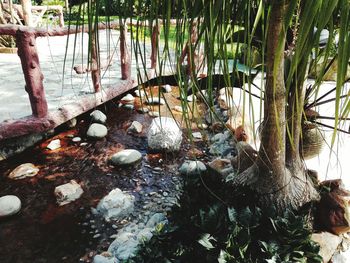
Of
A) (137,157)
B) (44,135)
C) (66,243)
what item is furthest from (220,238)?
(44,135)

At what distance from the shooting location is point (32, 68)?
2703 mm

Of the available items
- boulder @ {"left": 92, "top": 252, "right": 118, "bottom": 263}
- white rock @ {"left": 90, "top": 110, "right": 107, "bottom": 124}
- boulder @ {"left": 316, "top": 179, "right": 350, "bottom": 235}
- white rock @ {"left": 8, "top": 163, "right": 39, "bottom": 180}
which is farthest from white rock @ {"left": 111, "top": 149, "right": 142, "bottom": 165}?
boulder @ {"left": 316, "top": 179, "right": 350, "bottom": 235}

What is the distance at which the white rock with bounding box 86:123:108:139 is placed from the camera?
3580mm

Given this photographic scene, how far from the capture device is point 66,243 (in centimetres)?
224

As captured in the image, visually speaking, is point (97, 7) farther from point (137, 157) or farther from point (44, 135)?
point (44, 135)

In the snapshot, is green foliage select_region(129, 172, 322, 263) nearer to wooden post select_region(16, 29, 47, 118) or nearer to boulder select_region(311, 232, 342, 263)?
boulder select_region(311, 232, 342, 263)

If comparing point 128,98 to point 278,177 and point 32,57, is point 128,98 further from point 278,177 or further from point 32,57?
point 278,177

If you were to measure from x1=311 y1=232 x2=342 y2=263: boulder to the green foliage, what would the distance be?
0.20 meters

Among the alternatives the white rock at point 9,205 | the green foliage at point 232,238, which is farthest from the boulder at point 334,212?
the white rock at point 9,205

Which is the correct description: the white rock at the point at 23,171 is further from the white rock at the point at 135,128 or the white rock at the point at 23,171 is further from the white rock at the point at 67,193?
the white rock at the point at 135,128

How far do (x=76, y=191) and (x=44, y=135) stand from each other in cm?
111

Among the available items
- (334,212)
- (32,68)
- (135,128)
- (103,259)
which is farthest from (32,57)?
(334,212)

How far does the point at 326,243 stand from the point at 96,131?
2614mm

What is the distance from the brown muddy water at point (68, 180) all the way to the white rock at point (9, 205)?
5 centimetres
